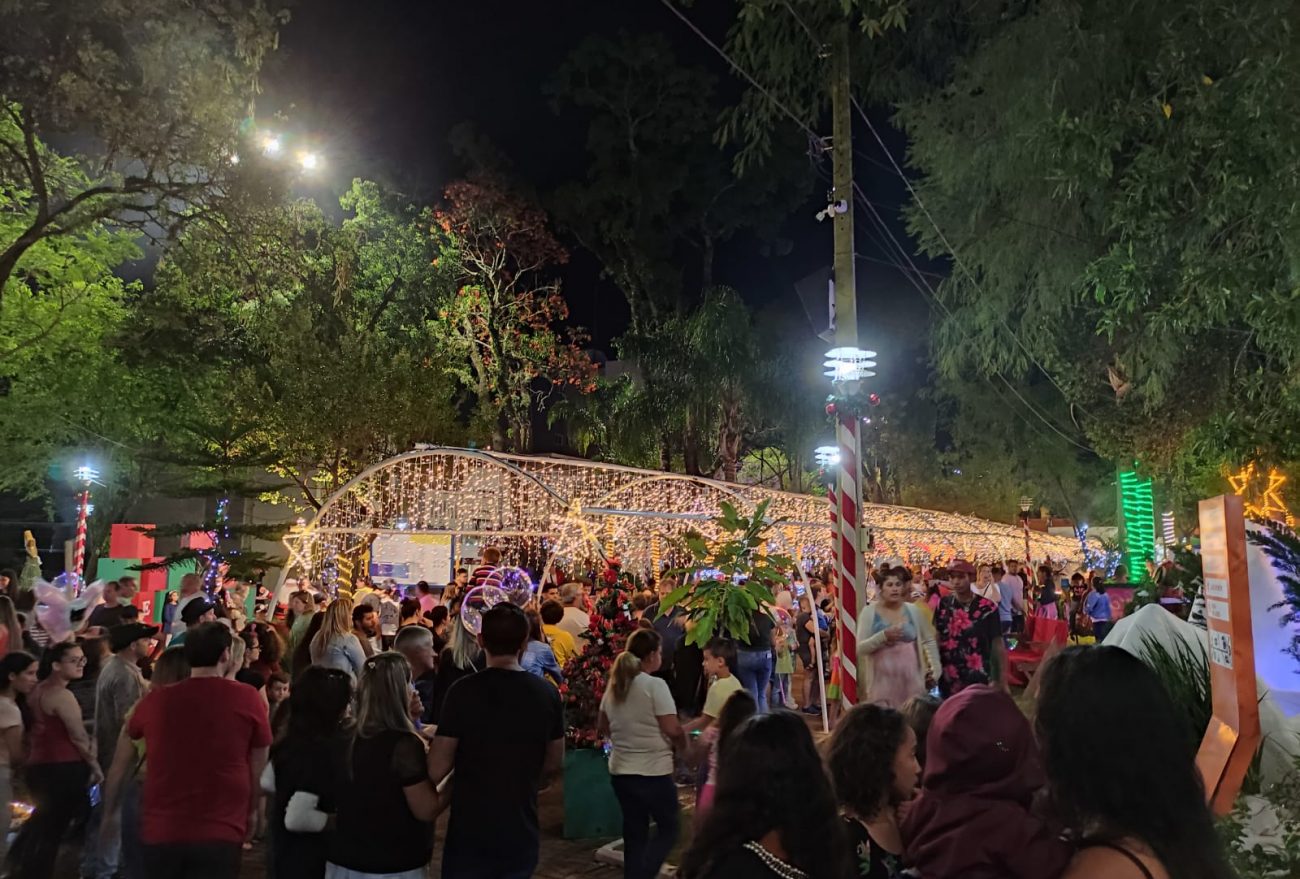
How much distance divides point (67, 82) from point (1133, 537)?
21.3 m

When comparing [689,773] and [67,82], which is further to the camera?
[67,82]

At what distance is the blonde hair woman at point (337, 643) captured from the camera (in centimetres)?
655

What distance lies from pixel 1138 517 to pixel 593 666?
1845cm

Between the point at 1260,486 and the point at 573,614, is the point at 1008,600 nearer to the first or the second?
the point at 1260,486

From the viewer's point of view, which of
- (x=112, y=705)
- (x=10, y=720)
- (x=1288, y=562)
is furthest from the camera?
(x=112, y=705)

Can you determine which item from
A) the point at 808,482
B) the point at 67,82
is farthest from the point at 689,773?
the point at 808,482

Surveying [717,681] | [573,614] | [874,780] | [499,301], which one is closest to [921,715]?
[874,780]

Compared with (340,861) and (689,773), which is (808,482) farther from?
(340,861)

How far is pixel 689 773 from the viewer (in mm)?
8547

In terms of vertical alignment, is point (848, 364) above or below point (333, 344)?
below

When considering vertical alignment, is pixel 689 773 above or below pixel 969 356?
below

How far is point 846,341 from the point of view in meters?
9.13

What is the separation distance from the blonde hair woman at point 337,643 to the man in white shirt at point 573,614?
2.07 metres

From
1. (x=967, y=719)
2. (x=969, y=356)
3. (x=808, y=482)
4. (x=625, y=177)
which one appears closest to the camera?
(x=967, y=719)
